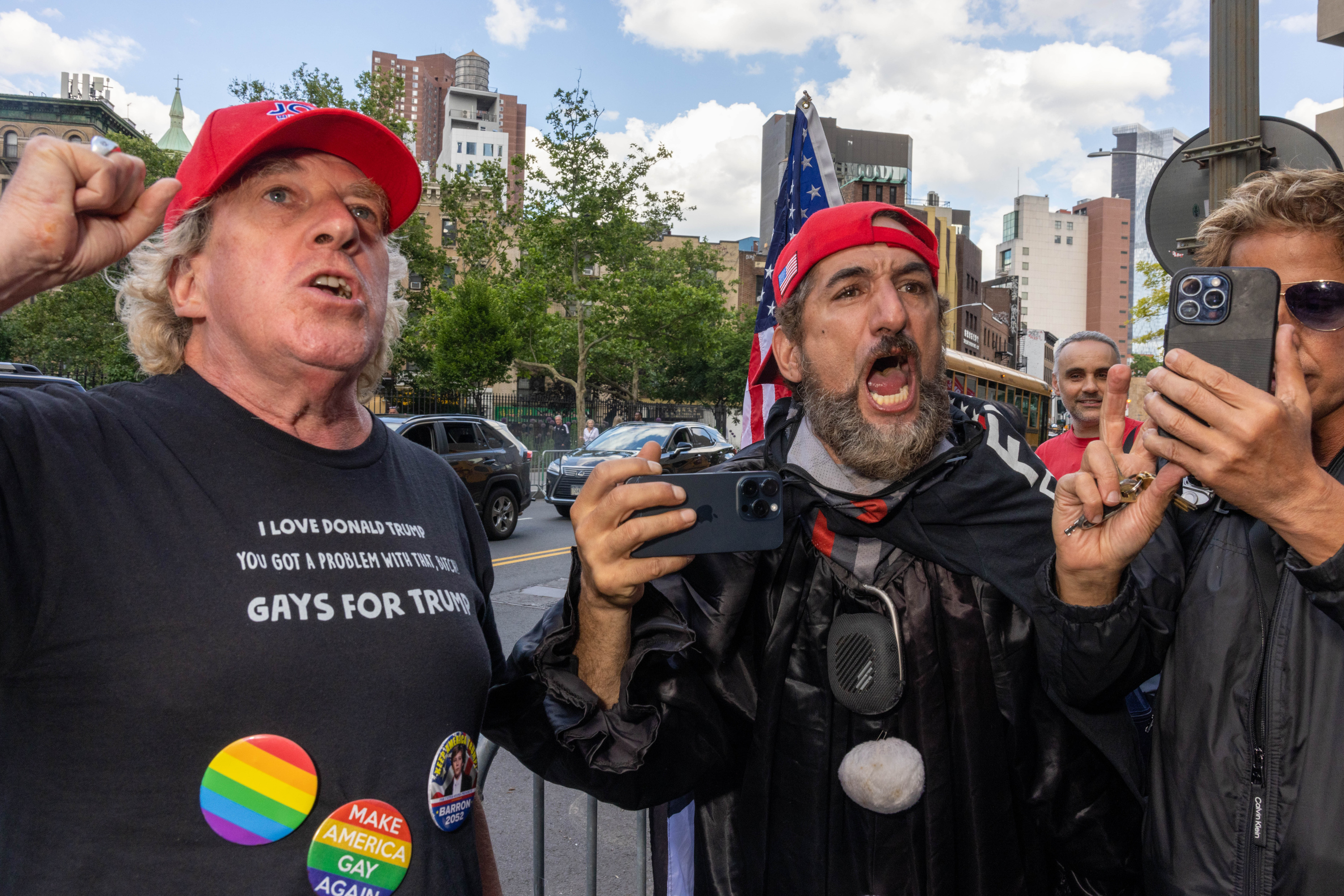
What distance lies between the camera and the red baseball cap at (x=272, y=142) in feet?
5.32

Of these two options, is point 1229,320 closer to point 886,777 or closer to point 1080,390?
point 886,777

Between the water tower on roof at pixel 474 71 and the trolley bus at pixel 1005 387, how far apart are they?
129 metres

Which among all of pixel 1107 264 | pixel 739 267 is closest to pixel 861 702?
pixel 739 267

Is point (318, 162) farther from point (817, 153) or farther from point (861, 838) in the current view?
point (817, 153)

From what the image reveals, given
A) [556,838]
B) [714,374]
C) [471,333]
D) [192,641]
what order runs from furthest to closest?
1. [714,374]
2. [471,333]
3. [556,838]
4. [192,641]

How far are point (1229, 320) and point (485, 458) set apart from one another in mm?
12358

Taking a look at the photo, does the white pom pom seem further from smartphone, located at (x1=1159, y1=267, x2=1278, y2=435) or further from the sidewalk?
the sidewalk

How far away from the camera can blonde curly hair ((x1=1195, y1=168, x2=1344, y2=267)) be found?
148cm

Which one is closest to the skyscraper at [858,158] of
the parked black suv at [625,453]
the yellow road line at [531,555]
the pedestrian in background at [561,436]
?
the pedestrian in background at [561,436]

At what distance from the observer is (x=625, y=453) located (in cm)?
1482

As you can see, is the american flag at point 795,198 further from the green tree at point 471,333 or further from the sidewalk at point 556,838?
the green tree at point 471,333

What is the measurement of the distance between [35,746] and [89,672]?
0.13m

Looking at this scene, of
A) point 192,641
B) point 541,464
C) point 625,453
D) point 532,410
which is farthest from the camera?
point 532,410

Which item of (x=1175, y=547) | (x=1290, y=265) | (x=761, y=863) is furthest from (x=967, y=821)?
(x=1290, y=265)
